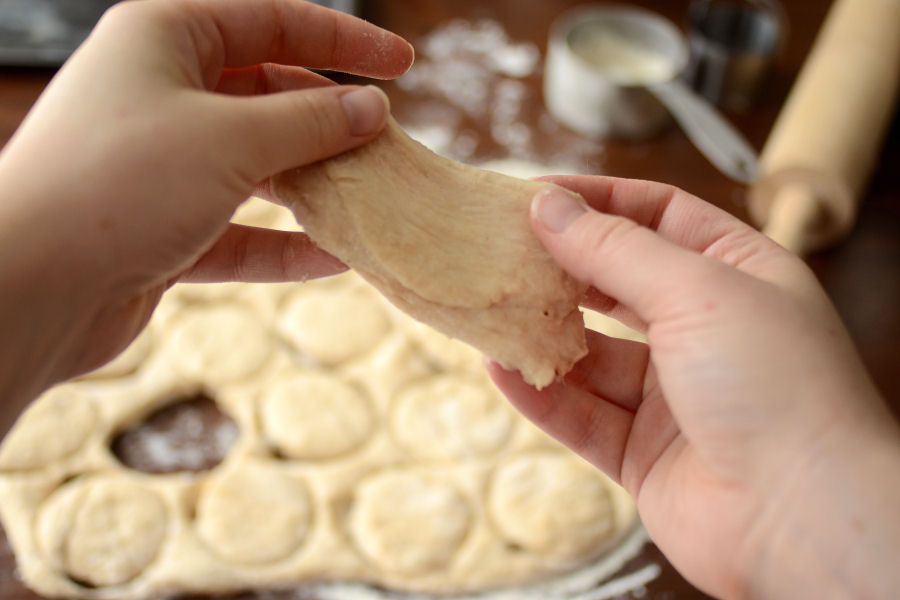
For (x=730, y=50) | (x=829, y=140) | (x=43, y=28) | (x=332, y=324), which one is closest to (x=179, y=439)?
(x=332, y=324)

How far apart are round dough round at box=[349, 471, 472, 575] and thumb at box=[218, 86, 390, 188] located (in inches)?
30.5

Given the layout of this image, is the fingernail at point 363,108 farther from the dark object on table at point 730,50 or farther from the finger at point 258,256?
the dark object on table at point 730,50

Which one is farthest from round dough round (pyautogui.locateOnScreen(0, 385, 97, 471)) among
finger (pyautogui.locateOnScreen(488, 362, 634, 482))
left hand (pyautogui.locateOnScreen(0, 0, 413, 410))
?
finger (pyautogui.locateOnScreen(488, 362, 634, 482))

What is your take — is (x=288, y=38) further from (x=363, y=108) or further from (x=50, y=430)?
(x=50, y=430)

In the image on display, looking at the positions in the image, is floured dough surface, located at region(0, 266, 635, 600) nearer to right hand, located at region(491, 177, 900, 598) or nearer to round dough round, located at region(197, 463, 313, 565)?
round dough round, located at region(197, 463, 313, 565)

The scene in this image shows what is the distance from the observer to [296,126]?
0.88 m

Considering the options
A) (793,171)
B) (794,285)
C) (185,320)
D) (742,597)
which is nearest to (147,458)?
(185,320)

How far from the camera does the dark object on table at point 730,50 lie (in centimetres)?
220

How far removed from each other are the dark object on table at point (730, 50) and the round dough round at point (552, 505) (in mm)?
1349

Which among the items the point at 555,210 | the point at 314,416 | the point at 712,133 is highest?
the point at 555,210

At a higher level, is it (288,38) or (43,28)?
(288,38)

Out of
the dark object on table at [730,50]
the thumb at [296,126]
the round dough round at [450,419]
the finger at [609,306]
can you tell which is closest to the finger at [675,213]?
the finger at [609,306]

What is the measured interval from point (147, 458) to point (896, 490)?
134cm

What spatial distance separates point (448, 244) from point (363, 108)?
222 mm
